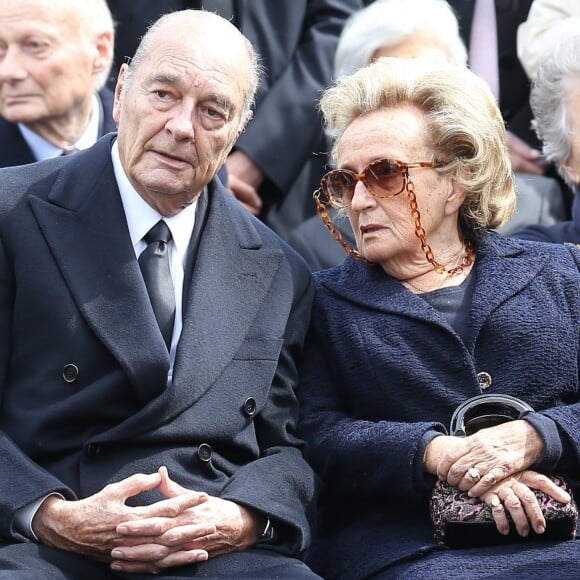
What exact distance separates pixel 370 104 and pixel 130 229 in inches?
31.5

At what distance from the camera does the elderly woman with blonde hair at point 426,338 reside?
3557 mm

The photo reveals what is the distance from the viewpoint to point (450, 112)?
154 inches

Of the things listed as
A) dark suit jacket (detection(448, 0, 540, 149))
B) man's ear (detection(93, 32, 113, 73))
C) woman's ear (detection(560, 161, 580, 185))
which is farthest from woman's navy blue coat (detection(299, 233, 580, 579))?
dark suit jacket (detection(448, 0, 540, 149))

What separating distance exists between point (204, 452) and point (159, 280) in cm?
49

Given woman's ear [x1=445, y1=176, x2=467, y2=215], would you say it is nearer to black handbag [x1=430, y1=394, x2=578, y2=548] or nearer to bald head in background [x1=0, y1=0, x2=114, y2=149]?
black handbag [x1=430, y1=394, x2=578, y2=548]

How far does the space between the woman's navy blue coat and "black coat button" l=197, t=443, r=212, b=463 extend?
1.22 ft

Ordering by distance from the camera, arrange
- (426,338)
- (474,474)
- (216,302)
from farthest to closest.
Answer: (426,338) → (216,302) → (474,474)

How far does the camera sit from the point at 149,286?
3674mm

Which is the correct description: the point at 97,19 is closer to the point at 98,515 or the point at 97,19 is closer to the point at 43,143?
the point at 43,143

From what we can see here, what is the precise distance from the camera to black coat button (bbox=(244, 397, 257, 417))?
366 centimetres

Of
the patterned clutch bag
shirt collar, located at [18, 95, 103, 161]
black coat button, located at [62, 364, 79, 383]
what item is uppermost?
black coat button, located at [62, 364, 79, 383]

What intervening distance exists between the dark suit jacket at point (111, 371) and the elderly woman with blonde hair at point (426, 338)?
223 mm

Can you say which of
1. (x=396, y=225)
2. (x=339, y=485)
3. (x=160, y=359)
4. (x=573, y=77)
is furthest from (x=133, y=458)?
(x=573, y=77)

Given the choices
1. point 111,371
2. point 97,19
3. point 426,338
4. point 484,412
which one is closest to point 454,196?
point 426,338
